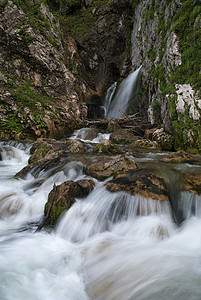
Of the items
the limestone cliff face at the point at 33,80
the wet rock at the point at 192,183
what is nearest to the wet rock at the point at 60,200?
the wet rock at the point at 192,183

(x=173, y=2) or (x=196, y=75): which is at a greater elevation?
(x=173, y=2)

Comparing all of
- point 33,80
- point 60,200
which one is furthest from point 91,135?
point 60,200

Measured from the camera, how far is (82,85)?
20.2 meters

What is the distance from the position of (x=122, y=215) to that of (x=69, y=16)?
3141 cm

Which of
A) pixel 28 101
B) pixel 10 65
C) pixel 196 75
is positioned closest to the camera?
pixel 196 75

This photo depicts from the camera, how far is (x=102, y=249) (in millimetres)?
2525

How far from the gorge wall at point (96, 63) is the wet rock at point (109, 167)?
409 centimetres

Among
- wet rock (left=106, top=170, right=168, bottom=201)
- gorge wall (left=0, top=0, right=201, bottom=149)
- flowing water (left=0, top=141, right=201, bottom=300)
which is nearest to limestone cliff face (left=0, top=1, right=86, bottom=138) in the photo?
gorge wall (left=0, top=0, right=201, bottom=149)

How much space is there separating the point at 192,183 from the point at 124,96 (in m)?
15.9

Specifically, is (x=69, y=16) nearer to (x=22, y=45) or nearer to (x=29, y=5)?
(x=29, y=5)

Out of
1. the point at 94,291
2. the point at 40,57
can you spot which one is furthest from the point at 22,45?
the point at 94,291

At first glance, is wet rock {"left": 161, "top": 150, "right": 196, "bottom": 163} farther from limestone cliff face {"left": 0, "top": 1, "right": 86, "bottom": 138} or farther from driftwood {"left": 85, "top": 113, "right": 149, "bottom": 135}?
limestone cliff face {"left": 0, "top": 1, "right": 86, "bottom": 138}

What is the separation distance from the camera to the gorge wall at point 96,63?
8062 millimetres

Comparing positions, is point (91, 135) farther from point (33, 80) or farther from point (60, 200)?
point (60, 200)
